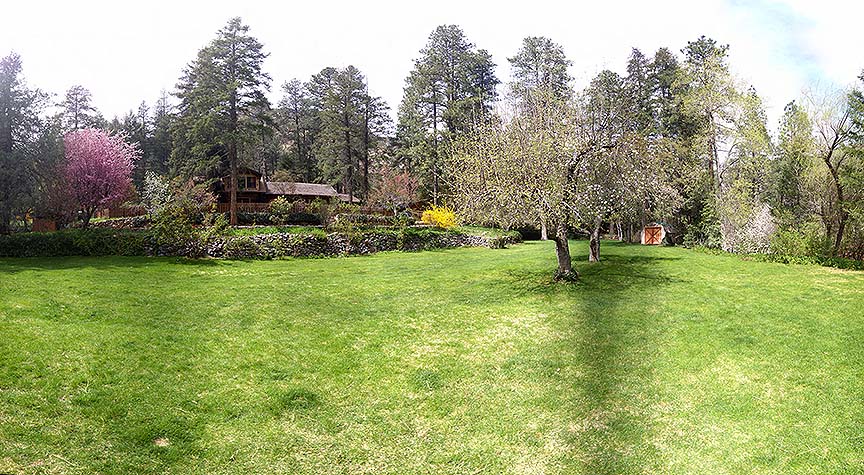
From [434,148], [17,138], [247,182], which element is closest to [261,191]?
[247,182]

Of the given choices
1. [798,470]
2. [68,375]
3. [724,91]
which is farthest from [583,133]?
[724,91]

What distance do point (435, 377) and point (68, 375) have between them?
3.80 m

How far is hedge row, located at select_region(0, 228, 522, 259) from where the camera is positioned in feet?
40.7

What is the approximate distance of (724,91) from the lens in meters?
20.4

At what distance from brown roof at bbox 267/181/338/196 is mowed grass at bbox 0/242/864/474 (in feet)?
89.7

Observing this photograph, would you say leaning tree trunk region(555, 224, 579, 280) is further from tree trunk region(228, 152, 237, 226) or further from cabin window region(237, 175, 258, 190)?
cabin window region(237, 175, 258, 190)

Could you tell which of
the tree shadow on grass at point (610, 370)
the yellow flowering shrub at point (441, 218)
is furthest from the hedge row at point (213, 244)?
the tree shadow on grass at point (610, 370)

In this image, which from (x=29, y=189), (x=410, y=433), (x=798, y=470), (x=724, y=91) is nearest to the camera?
(x=798, y=470)

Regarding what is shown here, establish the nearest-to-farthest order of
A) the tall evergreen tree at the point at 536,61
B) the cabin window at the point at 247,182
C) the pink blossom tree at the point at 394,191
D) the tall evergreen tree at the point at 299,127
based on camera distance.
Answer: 1. the tall evergreen tree at the point at 536,61
2. the pink blossom tree at the point at 394,191
3. the cabin window at the point at 247,182
4. the tall evergreen tree at the point at 299,127

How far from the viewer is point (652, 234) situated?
88.5 ft

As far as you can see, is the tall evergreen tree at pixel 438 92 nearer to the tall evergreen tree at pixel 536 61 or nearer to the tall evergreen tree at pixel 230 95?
the tall evergreen tree at pixel 536 61

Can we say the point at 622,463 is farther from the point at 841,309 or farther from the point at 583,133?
the point at 583,133

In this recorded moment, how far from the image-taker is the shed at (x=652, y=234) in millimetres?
26656

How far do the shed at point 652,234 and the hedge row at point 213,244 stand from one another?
14.1 m
